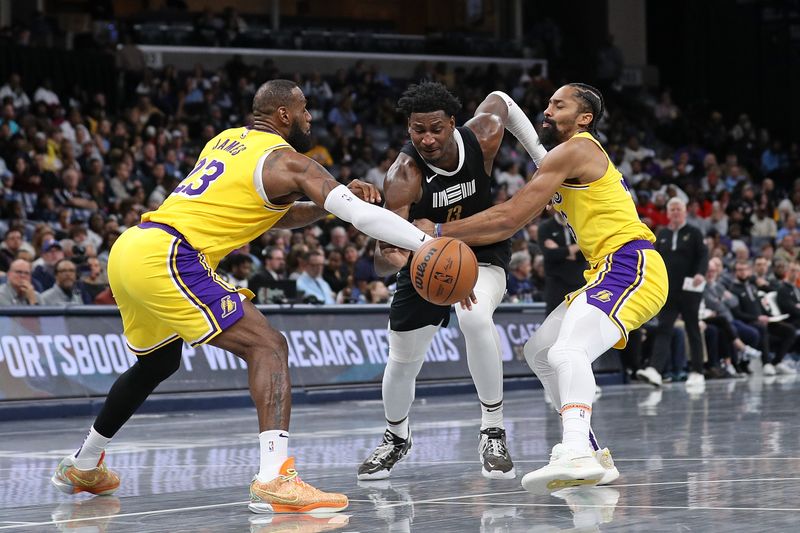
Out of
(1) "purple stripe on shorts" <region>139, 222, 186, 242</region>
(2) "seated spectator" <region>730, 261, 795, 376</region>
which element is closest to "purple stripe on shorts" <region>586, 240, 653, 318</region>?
(1) "purple stripe on shorts" <region>139, 222, 186, 242</region>

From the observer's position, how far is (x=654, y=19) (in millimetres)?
35000

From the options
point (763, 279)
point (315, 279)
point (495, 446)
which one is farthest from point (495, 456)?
point (763, 279)

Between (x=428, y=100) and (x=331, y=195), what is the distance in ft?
4.39

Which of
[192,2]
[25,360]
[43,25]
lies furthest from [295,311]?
[192,2]

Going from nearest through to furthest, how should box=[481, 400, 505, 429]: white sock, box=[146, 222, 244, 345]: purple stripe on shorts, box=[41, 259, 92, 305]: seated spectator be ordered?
box=[146, 222, 244, 345]: purple stripe on shorts → box=[481, 400, 505, 429]: white sock → box=[41, 259, 92, 305]: seated spectator

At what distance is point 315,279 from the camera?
51.2 ft

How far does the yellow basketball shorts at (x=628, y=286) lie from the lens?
→ 643 cm

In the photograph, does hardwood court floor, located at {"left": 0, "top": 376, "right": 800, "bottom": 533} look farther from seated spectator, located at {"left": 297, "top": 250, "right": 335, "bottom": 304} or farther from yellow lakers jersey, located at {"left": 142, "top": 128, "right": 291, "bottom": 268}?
seated spectator, located at {"left": 297, "top": 250, "right": 335, "bottom": 304}

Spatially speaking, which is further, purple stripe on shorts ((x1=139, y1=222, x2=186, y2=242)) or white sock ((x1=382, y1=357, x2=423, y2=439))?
white sock ((x1=382, y1=357, x2=423, y2=439))

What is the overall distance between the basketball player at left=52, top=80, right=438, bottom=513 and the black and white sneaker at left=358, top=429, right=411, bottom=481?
50.0 inches

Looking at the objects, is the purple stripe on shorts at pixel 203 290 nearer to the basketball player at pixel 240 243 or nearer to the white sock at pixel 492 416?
the basketball player at pixel 240 243

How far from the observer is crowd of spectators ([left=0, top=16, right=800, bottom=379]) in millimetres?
15086

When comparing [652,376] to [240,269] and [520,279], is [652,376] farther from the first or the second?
[240,269]

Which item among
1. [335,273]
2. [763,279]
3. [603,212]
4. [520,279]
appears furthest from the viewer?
[763,279]
